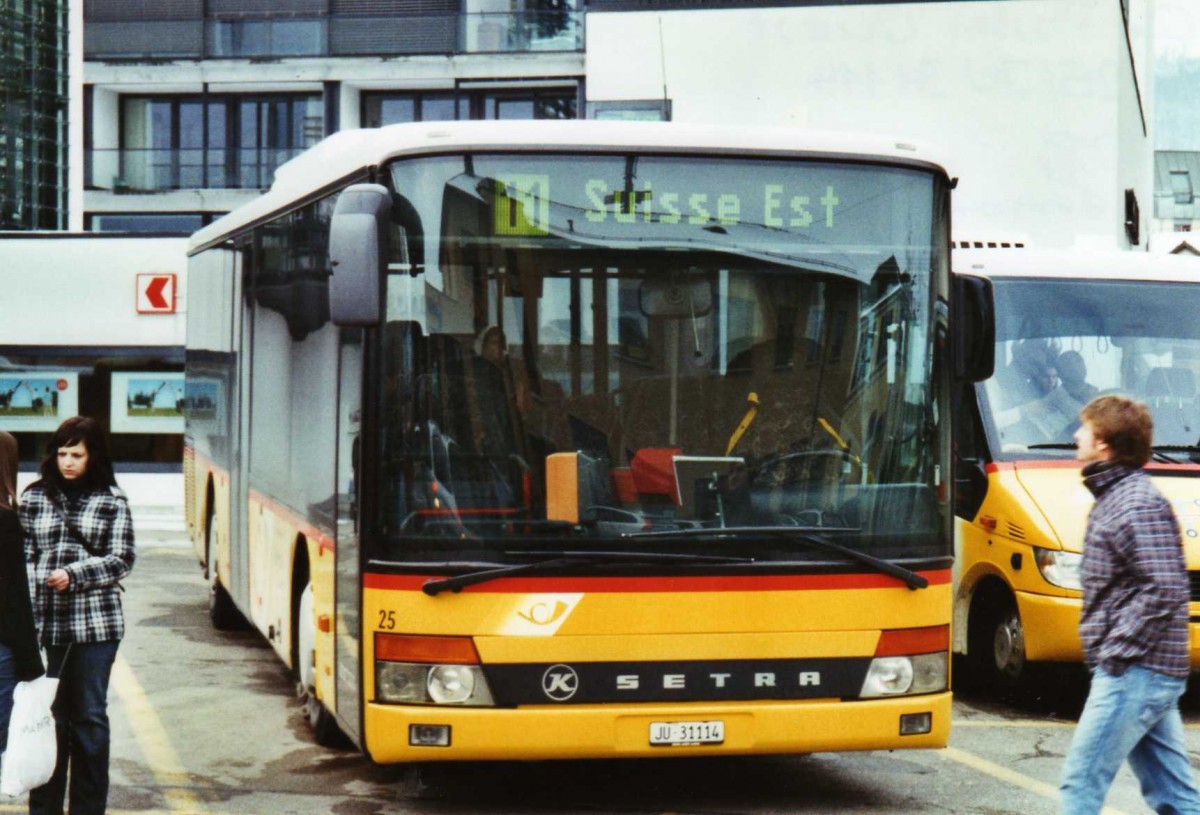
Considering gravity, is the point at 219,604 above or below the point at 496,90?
below

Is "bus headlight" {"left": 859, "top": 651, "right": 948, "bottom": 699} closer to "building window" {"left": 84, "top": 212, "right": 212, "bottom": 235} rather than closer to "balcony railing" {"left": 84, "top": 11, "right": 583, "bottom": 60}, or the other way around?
"balcony railing" {"left": 84, "top": 11, "right": 583, "bottom": 60}

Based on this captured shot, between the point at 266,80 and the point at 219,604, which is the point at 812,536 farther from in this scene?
the point at 266,80

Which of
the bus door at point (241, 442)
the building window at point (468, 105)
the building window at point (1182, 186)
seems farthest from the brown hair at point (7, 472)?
the building window at point (1182, 186)

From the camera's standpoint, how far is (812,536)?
21.8ft

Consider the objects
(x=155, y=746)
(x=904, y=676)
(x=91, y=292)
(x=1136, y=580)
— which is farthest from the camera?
(x=91, y=292)

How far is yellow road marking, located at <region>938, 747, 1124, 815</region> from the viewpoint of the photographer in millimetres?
7686

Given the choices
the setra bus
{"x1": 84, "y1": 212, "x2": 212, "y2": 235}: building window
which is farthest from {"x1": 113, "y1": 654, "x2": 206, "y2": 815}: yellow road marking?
{"x1": 84, "y1": 212, "x2": 212, "y2": 235}: building window

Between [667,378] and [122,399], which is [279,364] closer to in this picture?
[667,378]

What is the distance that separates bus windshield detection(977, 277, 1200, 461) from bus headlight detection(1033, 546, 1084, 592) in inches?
28.9

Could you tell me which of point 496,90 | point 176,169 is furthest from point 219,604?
point 176,169

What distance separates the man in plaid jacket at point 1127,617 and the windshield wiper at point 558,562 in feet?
5.04

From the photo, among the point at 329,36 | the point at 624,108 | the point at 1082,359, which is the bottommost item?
the point at 1082,359

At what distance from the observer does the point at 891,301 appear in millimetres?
6859

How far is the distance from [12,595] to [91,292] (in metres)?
17.2
